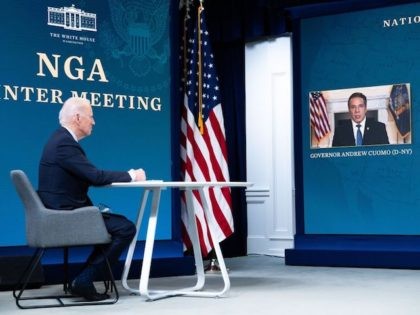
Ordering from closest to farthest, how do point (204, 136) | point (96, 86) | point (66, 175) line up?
point (66, 175) < point (96, 86) < point (204, 136)

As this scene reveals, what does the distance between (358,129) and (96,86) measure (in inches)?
92.4

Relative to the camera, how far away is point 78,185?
446 centimetres

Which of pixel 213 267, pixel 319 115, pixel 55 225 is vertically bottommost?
pixel 213 267

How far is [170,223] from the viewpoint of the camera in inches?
243

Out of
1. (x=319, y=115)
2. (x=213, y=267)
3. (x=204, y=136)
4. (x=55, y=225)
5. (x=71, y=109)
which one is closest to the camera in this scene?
(x=55, y=225)

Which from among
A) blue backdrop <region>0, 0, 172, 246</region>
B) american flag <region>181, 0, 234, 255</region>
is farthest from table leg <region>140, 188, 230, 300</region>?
american flag <region>181, 0, 234, 255</region>

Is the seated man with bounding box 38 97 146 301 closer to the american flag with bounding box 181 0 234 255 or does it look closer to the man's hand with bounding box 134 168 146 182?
the man's hand with bounding box 134 168 146 182

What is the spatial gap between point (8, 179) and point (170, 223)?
1.43m

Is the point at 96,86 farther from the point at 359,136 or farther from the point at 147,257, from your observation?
the point at 359,136

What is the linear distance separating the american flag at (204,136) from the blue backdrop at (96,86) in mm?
199

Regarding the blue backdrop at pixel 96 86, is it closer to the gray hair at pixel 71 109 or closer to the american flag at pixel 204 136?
the american flag at pixel 204 136

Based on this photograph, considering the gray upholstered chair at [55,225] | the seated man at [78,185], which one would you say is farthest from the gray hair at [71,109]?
the gray upholstered chair at [55,225]

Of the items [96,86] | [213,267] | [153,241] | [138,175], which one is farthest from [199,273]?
[96,86]

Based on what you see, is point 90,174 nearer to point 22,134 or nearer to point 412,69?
point 22,134
